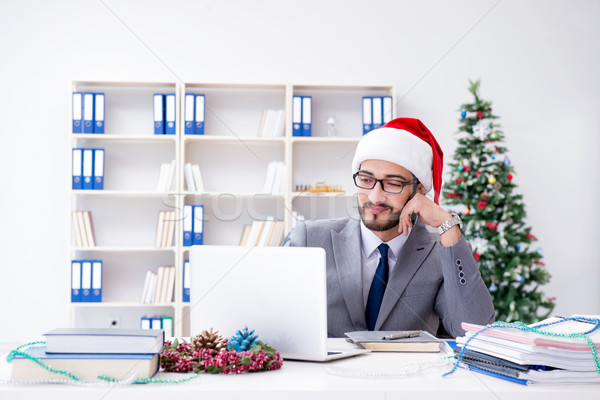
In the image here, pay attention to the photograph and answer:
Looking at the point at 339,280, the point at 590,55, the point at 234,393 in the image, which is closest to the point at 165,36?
the point at 339,280

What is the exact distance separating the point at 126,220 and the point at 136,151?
50 cm

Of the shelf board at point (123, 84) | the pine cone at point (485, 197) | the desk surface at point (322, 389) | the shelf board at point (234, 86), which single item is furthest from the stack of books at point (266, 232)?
the desk surface at point (322, 389)

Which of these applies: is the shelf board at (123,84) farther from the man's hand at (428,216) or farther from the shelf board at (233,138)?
the man's hand at (428,216)

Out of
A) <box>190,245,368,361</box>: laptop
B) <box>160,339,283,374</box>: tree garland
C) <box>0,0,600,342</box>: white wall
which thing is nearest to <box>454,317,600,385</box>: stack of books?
<box>190,245,368,361</box>: laptop

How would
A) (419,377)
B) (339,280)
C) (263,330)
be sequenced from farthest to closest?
(339,280)
(263,330)
(419,377)

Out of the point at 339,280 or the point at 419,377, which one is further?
the point at 339,280

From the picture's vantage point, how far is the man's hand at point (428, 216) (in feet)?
5.67

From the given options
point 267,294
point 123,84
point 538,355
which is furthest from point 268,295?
point 123,84

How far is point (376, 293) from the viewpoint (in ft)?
6.20

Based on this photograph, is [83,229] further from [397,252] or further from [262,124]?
[397,252]

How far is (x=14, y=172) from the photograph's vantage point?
13.0ft

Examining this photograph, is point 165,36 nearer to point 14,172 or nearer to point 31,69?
point 31,69

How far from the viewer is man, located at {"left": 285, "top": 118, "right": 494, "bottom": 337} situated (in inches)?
68.4

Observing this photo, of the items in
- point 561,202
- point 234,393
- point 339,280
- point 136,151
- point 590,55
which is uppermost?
point 590,55
